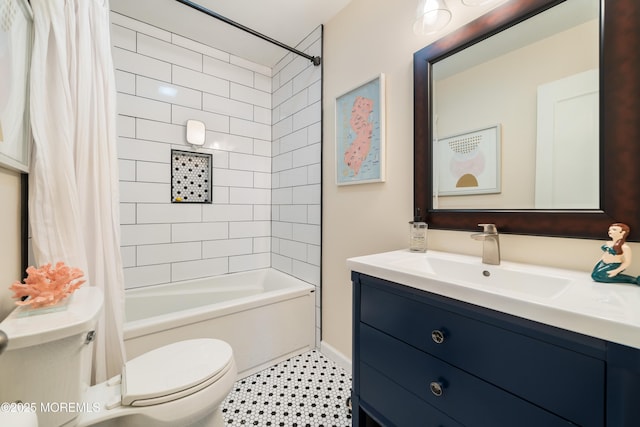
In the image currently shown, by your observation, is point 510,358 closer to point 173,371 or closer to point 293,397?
point 173,371

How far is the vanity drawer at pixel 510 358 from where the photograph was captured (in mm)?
519

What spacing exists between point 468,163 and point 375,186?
52 cm

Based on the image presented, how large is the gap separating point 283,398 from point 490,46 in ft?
6.73

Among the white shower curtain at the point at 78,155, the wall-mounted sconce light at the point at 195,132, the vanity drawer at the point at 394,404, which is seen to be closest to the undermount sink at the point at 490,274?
the vanity drawer at the point at 394,404

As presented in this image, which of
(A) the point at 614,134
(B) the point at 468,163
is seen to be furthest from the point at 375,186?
(A) the point at 614,134

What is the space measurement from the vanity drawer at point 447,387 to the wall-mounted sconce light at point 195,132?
194cm

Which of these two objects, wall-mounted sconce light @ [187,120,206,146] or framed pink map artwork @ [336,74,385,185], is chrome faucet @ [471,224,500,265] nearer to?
framed pink map artwork @ [336,74,385,185]

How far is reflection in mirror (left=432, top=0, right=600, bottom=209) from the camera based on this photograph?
0.84m

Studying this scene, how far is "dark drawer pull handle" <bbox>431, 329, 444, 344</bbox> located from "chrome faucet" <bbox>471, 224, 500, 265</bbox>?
14.9 inches

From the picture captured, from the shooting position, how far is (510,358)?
2.04 ft

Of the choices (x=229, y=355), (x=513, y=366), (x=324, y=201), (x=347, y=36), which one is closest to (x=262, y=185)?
(x=324, y=201)

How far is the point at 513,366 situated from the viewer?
0.62m

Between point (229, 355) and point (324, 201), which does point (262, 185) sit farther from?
point (229, 355)

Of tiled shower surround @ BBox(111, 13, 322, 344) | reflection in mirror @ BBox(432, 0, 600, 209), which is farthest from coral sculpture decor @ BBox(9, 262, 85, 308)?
reflection in mirror @ BBox(432, 0, 600, 209)
